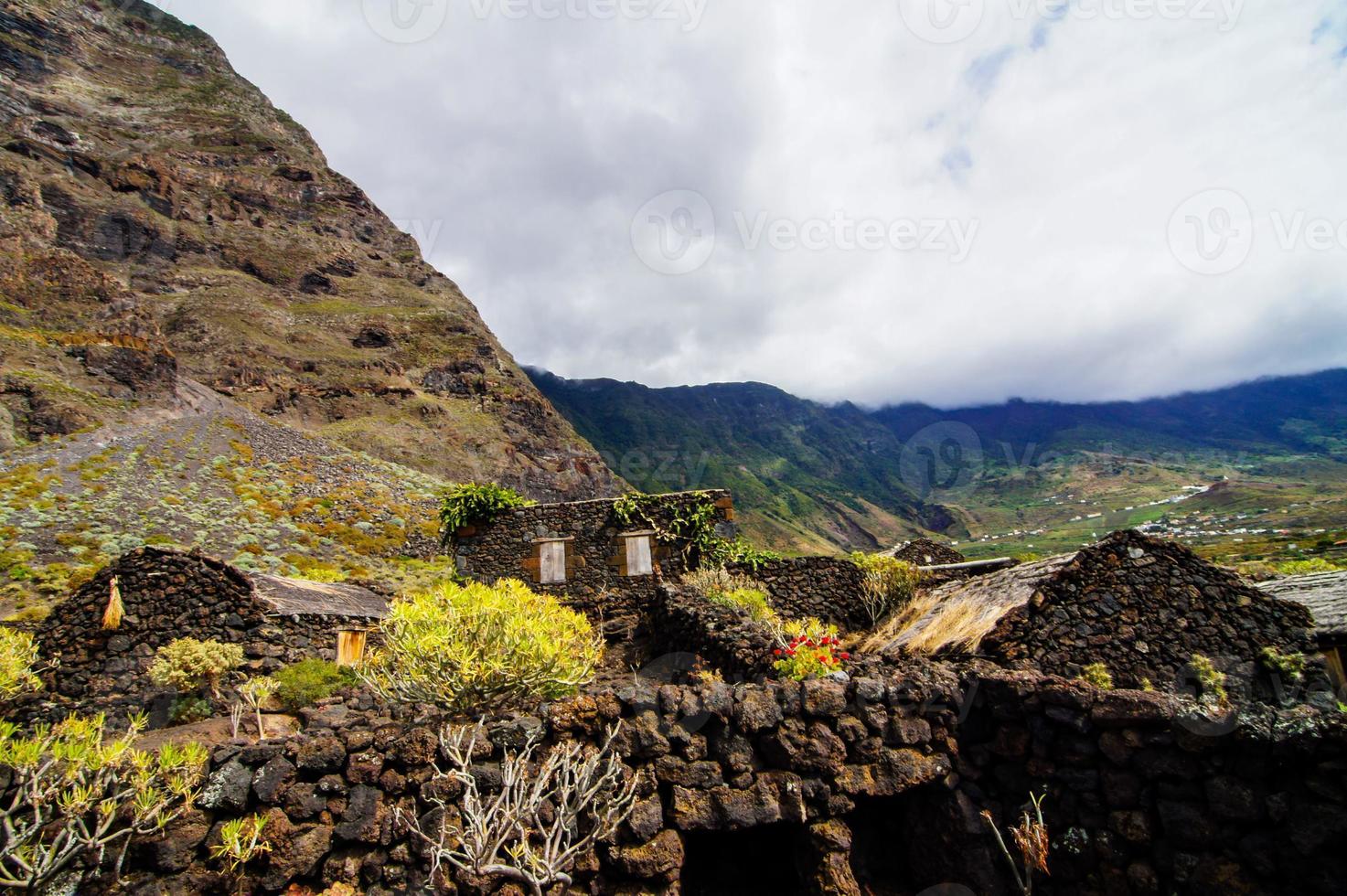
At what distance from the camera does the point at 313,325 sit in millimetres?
88625

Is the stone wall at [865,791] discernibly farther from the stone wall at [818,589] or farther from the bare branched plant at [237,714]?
the stone wall at [818,589]

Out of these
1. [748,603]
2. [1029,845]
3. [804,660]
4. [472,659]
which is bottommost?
[1029,845]

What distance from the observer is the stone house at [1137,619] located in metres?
7.24

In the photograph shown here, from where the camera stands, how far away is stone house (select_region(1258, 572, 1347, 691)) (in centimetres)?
694

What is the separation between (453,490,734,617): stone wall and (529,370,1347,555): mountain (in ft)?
290

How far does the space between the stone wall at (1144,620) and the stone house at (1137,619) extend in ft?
0.04

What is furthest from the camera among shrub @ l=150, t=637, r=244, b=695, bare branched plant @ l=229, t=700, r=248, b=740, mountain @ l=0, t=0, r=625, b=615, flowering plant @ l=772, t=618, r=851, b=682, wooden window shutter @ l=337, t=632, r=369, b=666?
mountain @ l=0, t=0, r=625, b=615

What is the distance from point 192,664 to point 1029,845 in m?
12.3

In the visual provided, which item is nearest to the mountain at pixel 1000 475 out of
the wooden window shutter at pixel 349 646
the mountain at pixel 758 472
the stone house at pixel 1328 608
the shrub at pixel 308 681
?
the mountain at pixel 758 472

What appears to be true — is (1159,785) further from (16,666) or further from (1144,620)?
(16,666)

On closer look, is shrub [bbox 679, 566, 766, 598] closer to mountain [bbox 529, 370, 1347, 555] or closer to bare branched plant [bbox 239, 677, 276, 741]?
bare branched plant [bbox 239, 677, 276, 741]

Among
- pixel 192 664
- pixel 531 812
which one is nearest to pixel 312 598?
pixel 192 664

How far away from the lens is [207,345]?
73875 mm

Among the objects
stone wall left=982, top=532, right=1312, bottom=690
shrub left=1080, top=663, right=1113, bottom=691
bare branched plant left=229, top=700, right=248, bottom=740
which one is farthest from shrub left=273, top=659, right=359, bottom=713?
shrub left=1080, top=663, right=1113, bottom=691
